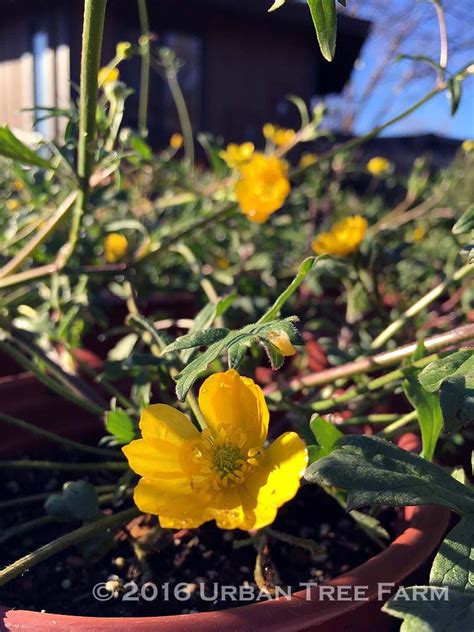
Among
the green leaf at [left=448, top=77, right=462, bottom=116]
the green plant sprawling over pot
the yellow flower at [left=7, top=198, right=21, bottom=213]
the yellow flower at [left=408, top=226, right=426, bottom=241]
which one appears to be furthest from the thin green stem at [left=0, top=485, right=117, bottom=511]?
the yellow flower at [left=408, top=226, right=426, bottom=241]

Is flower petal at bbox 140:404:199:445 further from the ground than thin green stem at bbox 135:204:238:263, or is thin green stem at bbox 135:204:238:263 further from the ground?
flower petal at bbox 140:404:199:445

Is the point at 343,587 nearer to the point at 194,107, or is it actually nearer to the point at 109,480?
the point at 109,480

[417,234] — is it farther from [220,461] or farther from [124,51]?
[220,461]

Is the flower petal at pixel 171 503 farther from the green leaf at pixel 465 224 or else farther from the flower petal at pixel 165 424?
the green leaf at pixel 465 224

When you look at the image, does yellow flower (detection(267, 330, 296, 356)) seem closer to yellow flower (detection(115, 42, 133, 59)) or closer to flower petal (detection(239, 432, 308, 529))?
flower petal (detection(239, 432, 308, 529))

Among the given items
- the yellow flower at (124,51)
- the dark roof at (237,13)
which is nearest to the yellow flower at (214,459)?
the yellow flower at (124,51)

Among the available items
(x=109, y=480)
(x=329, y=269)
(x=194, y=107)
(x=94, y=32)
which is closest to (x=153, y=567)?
(x=109, y=480)
